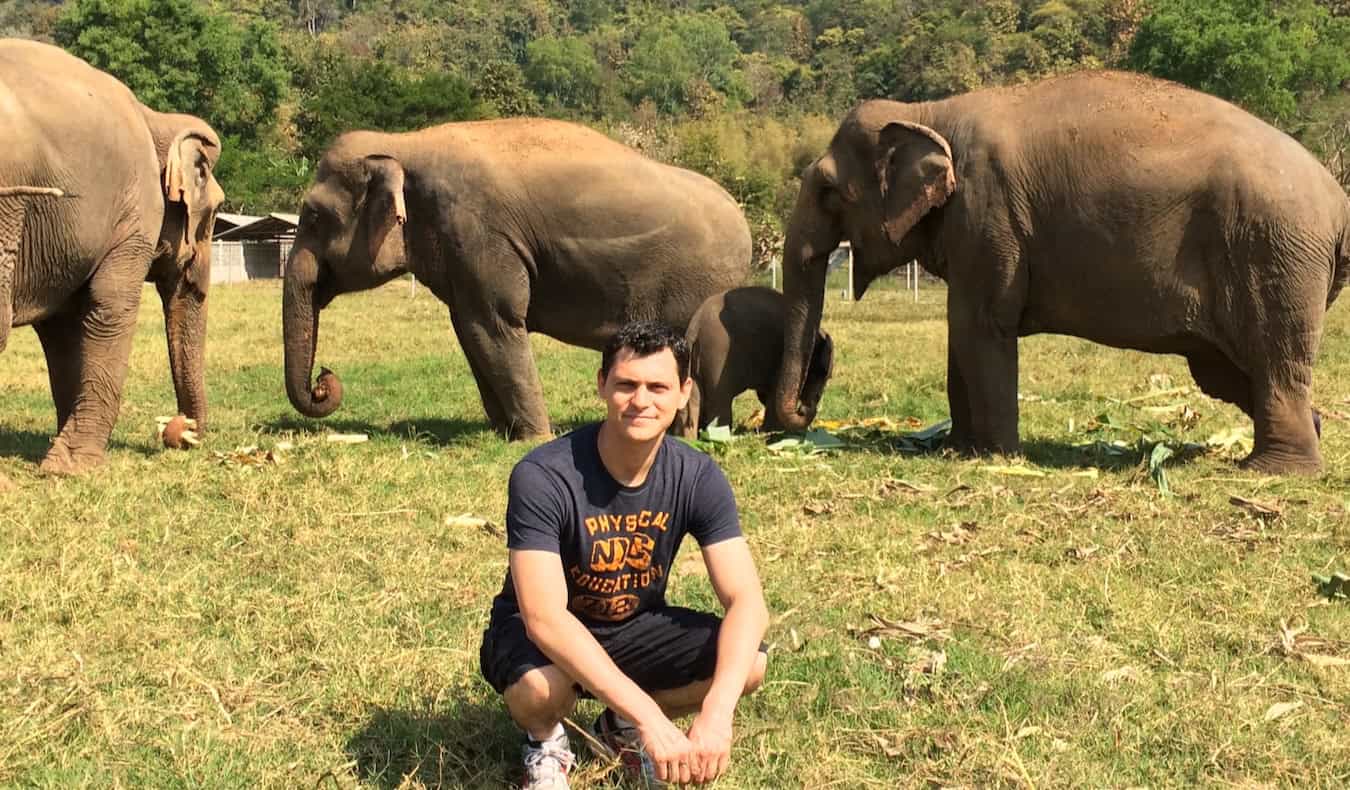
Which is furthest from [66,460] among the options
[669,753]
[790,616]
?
[669,753]

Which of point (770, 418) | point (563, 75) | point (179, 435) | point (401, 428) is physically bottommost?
point (563, 75)

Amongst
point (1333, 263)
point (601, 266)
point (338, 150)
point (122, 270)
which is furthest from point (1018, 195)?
point (122, 270)

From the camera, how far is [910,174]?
9180mm

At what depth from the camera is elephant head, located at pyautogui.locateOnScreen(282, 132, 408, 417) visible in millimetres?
10227

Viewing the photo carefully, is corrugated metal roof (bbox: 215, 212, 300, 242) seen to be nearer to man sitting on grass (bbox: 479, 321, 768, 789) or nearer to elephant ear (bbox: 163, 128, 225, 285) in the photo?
elephant ear (bbox: 163, 128, 225, 285)

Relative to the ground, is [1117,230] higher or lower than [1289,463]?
higher

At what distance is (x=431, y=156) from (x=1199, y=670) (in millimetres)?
7081

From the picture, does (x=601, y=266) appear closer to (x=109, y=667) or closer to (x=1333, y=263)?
(x=1333, y=263)

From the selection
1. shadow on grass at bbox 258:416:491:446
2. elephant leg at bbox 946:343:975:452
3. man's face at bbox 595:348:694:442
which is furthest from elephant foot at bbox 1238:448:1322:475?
man's face at bbox 595:348:694:442

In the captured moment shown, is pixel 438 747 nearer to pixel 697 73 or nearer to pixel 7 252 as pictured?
pixel 7 252

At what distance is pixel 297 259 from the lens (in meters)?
10.6

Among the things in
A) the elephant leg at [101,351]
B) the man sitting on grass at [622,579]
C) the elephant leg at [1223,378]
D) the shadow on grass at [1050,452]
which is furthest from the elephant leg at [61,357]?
the elephant leg at [1223,378]

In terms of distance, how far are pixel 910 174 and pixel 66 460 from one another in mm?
5655

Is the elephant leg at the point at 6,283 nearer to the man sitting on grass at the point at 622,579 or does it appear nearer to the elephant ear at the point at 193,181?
the elephant ear at the point at 193,181
